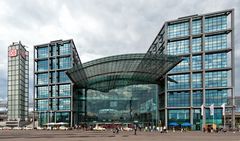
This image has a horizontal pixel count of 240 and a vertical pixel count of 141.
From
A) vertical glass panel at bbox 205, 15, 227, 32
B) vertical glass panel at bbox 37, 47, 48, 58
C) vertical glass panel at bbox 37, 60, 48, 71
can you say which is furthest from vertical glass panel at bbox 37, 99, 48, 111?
vertical glass panel at bbox 205, 15, 227, 32

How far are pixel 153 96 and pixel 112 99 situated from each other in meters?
16.3

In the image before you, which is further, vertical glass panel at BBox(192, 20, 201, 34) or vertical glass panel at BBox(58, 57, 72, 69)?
vertical glass panel at BBox(58, 57, 72, 69)

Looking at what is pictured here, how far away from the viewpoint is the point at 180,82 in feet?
316

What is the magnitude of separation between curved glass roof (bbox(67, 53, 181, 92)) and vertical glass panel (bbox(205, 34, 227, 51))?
40.2 feet

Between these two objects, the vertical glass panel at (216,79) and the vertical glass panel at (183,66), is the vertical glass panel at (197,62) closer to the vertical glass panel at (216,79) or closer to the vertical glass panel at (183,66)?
the vertical glass panel at (183,66)

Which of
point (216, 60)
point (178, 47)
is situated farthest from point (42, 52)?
point (216, 60)

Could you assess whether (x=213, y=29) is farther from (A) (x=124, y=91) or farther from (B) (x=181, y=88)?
(A) (x=124, y=91)

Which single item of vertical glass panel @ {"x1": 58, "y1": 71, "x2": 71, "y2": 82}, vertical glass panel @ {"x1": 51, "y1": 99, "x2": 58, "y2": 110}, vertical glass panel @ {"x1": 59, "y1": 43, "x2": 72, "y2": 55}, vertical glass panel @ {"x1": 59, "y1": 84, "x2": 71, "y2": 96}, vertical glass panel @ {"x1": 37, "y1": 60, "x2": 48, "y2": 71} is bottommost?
vertical glass panel @ {"x1": 51, "y1": 99, "x2": 58, "y2": 110}

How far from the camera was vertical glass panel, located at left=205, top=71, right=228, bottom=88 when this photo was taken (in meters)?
91.4

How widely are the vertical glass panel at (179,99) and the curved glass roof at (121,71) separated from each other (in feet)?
26.2

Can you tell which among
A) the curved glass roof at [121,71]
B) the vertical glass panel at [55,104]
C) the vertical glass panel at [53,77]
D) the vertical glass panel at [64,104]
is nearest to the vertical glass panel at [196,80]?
the curved glass roof at [121,71]

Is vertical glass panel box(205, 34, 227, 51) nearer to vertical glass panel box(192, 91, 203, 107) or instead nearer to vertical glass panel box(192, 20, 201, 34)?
vertical glass panel box(192, 20, 201, 34)

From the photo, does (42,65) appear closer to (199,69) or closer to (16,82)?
(16,82)

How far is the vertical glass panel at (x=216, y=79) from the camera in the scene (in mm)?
91375
